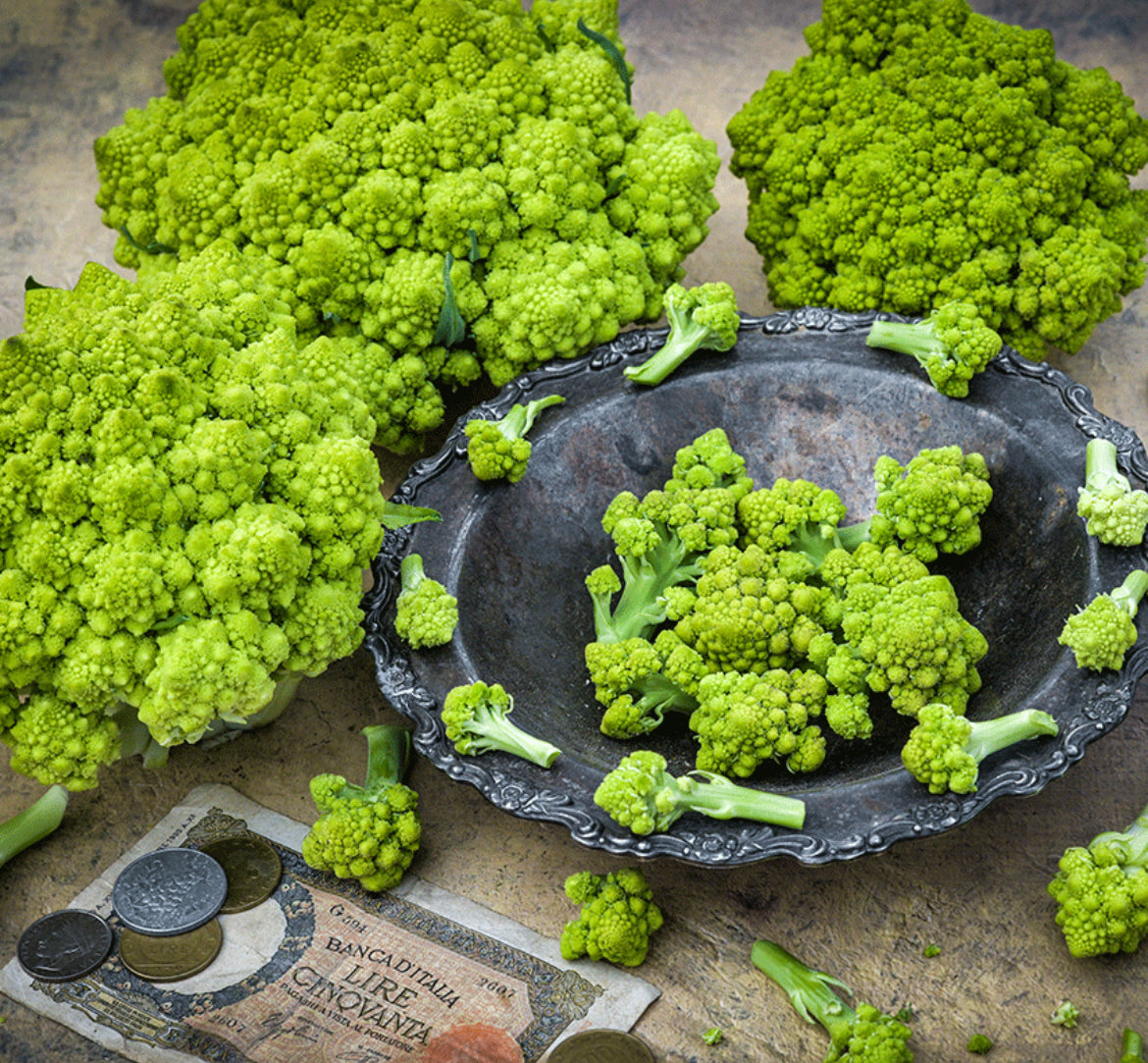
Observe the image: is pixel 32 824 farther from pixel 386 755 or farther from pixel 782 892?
pixel 782 892

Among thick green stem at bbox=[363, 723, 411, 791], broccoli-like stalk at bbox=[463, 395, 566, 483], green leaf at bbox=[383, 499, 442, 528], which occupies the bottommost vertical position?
thick green stem at bbox=[363, 723, 411, 791]

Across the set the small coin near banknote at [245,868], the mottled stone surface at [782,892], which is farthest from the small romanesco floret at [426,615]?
the small coin near banknote at [245,868]

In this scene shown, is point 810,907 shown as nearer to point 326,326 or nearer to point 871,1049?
point 871,1049

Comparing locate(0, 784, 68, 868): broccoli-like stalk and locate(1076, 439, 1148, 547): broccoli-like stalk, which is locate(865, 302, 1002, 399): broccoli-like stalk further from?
locate(0, 784, 68, 868): broccoli-like stalk

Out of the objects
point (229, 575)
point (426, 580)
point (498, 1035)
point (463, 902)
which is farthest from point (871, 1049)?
point (229, 575)

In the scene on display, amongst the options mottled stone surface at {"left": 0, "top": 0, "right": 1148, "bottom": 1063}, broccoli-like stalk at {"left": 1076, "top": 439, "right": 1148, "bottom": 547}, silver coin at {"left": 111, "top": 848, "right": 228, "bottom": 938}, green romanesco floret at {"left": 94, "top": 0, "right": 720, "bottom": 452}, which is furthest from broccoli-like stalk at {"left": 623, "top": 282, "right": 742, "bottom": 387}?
silver coin at {"left": 111, "top": 848, "right": 228, "bottom": 938}

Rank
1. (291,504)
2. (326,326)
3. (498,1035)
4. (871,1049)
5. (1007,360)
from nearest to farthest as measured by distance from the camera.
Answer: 1. (871,1049)
2. (498,1035)
3. (291,504)
4. (1007,360)
5. (326,326)
